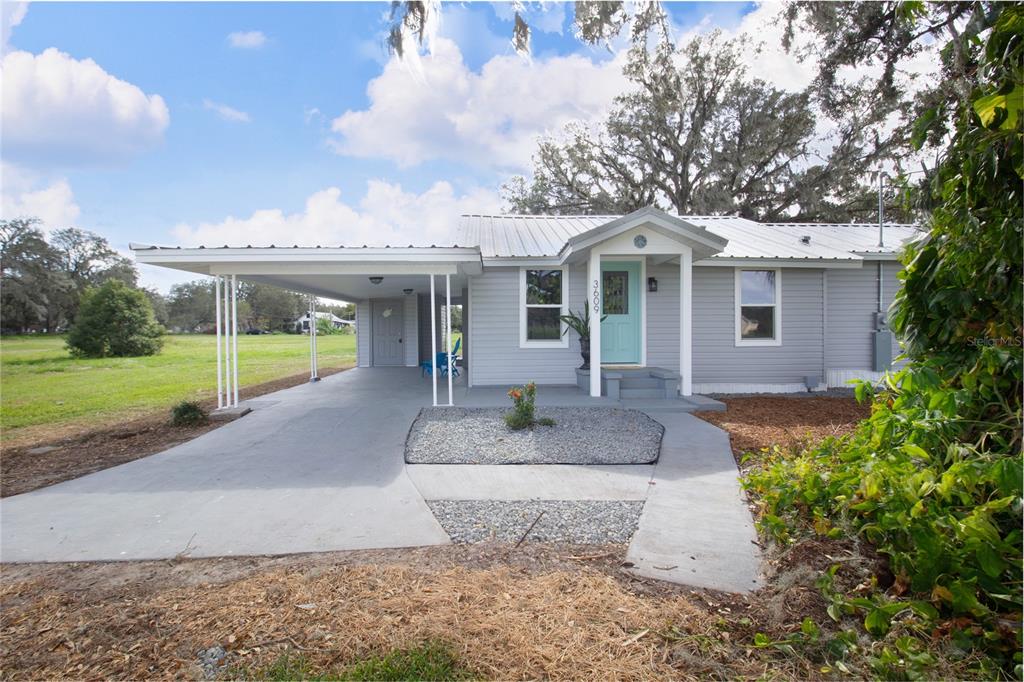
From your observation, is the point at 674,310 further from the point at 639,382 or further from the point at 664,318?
the point at 639,382

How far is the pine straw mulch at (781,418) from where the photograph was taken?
629 centimetres

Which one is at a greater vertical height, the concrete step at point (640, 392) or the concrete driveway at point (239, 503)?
the concrete step at point (640, 392)

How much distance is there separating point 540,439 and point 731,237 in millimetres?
8220

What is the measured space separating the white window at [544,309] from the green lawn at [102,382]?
779cm

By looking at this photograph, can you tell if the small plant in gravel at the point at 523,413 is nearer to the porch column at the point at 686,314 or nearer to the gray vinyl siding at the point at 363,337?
the porch column at the point at 686,314

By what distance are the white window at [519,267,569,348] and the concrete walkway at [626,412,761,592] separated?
14.9 feet

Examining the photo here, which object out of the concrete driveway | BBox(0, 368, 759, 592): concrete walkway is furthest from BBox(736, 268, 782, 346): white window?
the concrete driveway

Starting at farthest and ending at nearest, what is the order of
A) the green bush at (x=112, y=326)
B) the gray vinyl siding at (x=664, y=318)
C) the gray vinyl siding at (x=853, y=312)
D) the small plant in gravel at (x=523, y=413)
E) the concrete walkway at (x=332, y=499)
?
1. the green bush at (x=112, y=326)
2. the gray vinyl siding at (x=853, y=312)
3. the gray vinyl siding at (x=664, y=318)
4. the small plant in gravel at (x=523, y=413)
5. the concrete walkway at (x=332, y=499)

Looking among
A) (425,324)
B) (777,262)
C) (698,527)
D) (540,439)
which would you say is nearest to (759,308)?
(777,262)

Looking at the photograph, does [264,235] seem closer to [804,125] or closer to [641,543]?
[641,543]

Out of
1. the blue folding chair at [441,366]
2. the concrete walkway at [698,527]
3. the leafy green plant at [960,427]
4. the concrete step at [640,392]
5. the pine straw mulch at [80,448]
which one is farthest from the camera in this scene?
the blue folding chair at [441,366]

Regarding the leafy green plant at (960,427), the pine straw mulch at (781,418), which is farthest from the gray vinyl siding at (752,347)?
the leafy green plant at (960,427)

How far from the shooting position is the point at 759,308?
10.7 m

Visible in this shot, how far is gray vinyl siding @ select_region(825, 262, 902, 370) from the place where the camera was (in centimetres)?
1105
